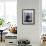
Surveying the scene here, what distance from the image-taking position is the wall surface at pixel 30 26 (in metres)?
5.46

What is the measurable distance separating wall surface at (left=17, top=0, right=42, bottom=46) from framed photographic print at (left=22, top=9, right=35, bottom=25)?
0.11 metres

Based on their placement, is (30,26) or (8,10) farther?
(8,10)

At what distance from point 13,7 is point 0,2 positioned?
739mm

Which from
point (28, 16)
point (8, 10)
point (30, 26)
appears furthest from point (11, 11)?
point (30, 26)

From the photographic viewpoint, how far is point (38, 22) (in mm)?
5500

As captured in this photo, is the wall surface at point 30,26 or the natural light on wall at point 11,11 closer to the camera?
the wall surface at point 30,26

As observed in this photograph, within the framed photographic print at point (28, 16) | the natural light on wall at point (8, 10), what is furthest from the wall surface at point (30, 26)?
the natural light on wall at point (8, 10)

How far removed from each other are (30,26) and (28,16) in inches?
15.3

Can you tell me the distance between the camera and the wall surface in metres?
5.46

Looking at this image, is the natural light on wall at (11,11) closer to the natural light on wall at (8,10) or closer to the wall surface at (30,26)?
the natural light on wall at (8,10)

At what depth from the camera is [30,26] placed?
5516mm

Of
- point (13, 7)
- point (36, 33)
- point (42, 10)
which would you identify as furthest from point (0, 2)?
point (36, 33)

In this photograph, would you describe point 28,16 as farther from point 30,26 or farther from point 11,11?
point 11,11

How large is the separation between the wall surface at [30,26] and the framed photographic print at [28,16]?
0.37 ft
